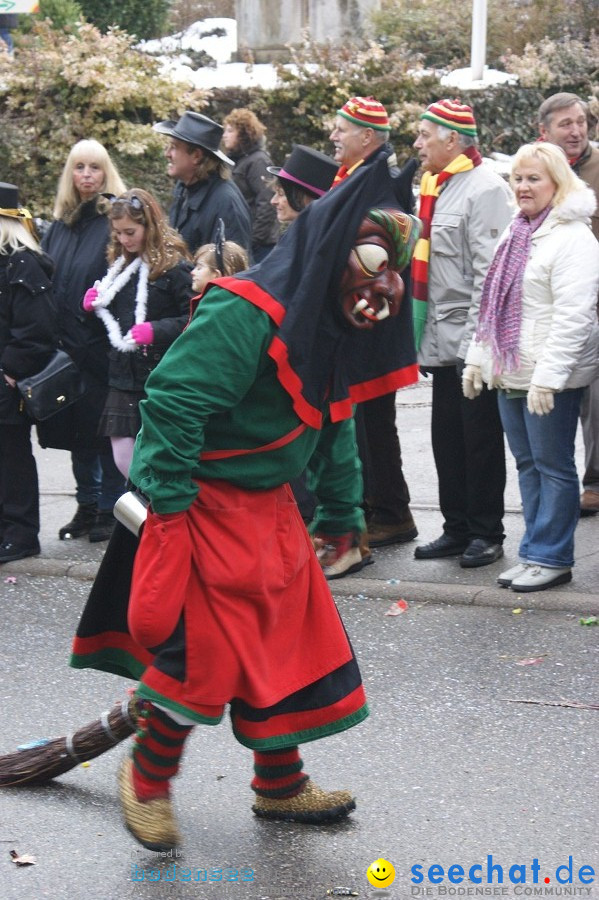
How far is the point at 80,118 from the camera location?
13.4 meters

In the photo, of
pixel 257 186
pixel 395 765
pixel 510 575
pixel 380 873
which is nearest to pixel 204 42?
pixel 257 186

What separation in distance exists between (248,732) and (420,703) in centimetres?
131

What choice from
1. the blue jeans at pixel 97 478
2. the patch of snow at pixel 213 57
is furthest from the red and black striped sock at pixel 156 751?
the patch of snow at pixel 213 57

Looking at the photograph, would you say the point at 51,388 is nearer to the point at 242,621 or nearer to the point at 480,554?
the point at 480,554

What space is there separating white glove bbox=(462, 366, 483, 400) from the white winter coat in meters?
0.14

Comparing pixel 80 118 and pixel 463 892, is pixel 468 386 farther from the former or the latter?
pixel 80 118

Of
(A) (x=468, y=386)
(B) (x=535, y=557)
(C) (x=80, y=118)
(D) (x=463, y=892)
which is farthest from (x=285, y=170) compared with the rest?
(C) (x=80, y=118)

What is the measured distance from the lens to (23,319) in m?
6.64

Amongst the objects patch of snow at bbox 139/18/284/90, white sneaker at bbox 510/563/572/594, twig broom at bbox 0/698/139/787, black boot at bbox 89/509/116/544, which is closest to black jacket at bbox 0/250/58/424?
black boot at bbox 89/509/116/544

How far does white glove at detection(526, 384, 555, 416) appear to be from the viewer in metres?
5.56

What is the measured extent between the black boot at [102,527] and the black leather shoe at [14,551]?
369 millimetres

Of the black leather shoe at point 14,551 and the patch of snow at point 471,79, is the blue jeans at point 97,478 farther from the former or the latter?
the patch of snow at point 471,79

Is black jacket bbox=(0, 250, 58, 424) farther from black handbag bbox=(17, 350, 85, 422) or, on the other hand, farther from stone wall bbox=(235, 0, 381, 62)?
stone wall bbox=(235, 0, 381, 62)

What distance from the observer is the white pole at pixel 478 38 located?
15.9 m
